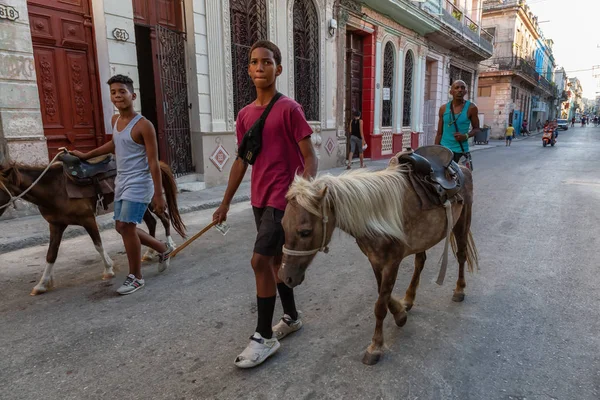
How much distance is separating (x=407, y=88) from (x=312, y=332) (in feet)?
50.2

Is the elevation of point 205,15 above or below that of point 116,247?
above

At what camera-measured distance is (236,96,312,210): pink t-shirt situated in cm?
228

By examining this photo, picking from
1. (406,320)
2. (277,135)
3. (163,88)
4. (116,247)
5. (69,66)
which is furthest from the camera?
(163,88)

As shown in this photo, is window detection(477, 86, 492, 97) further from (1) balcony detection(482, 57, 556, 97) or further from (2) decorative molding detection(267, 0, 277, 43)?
(2) decorative molding detection(267, 0, 277, 43)

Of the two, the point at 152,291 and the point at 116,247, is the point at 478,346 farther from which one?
the point at 116,247

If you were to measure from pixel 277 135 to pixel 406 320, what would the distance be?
1616 millimetres

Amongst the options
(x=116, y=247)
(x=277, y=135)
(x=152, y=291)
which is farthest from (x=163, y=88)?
(x=277, y=135)

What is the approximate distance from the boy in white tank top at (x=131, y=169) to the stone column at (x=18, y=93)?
11.1ft

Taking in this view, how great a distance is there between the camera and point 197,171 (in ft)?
28.2

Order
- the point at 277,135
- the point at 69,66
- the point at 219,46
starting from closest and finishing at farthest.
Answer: the point at 277,135 → the point at 69,66 → the point at 219,46

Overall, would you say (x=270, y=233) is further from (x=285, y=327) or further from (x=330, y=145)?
(x=330, y=145)

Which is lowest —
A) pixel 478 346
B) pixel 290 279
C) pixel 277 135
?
pixel 478 346

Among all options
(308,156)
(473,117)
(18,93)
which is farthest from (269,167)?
(18,93)

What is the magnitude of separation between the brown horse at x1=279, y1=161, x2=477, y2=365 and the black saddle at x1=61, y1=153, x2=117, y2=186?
2406 millimetres
